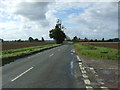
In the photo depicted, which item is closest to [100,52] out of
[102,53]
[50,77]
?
[102,53]

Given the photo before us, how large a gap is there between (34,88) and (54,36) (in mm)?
88499

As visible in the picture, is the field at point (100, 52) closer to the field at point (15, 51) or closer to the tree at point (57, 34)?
the field at point (15, 51)

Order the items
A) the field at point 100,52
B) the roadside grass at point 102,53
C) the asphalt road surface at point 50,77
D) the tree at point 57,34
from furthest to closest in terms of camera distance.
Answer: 1. the tree at point 57,34
2. the field at point 100,52
3. the roadside grass at point 102,53
4. the asphalt road surface at point 50,77

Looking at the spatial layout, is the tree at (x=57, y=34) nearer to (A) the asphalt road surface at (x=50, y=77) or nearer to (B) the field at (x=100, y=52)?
(B) the field at (x=100, y=52)

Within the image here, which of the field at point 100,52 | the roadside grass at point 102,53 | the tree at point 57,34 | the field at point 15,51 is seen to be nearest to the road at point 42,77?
the field at point 15,51

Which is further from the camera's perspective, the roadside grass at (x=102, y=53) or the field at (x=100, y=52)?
the field at (x=100, y=52)

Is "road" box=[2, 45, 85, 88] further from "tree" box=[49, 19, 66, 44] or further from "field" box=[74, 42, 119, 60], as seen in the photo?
"tree" box=[49, 19, 66, 44]

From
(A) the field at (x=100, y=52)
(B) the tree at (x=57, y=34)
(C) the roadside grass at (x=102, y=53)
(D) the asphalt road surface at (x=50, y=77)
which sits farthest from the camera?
(B) the tree at (x=57, y=34)

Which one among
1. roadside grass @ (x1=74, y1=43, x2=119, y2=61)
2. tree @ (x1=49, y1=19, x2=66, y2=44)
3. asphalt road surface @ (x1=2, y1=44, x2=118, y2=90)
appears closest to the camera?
asphalt road surface @ (x1=2, y1=44, x2=118, y2=90)

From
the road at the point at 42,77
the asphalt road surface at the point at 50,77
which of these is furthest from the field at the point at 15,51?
the asphalt road surface at the point at 50,77

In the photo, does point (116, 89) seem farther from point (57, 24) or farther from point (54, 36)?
point (57, 24)

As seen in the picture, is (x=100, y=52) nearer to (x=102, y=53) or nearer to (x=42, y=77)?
(x=102, y=53)

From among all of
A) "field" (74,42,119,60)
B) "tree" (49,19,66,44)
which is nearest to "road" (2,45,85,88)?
"field" (74,42,119,60)

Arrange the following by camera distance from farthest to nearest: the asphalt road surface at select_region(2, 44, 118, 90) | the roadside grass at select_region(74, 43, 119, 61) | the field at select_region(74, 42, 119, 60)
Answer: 1. the field at select_region(74, 42, 119, 60)
2. the roadside grass at select_region(74, 43, 119, 61)
3. the asphalt road surface at select_region(2, 44, 118, 90)
